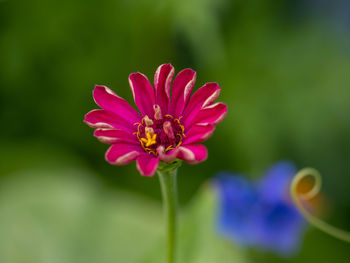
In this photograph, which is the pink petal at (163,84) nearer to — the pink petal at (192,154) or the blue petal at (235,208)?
the pink petal at (192,154)

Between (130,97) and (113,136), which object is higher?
(130,97)

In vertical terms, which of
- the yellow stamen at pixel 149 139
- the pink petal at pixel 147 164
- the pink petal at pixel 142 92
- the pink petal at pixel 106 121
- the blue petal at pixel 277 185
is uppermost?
the blue petal at pixel 277 185

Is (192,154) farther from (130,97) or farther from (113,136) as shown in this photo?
(130,97)

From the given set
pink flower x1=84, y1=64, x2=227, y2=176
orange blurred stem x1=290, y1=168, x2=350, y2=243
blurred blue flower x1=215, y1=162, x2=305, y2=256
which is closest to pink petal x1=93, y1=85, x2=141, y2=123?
pink flower x1=84, y1=64, x2=227, y2=176

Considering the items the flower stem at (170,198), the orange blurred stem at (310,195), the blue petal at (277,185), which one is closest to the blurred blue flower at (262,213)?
the blue petal at (277,185)

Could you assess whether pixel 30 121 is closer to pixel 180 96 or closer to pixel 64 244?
pixel 64 244

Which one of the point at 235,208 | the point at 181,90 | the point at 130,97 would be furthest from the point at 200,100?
the point at 130,97

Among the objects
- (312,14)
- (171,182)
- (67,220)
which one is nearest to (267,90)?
(312,14)
